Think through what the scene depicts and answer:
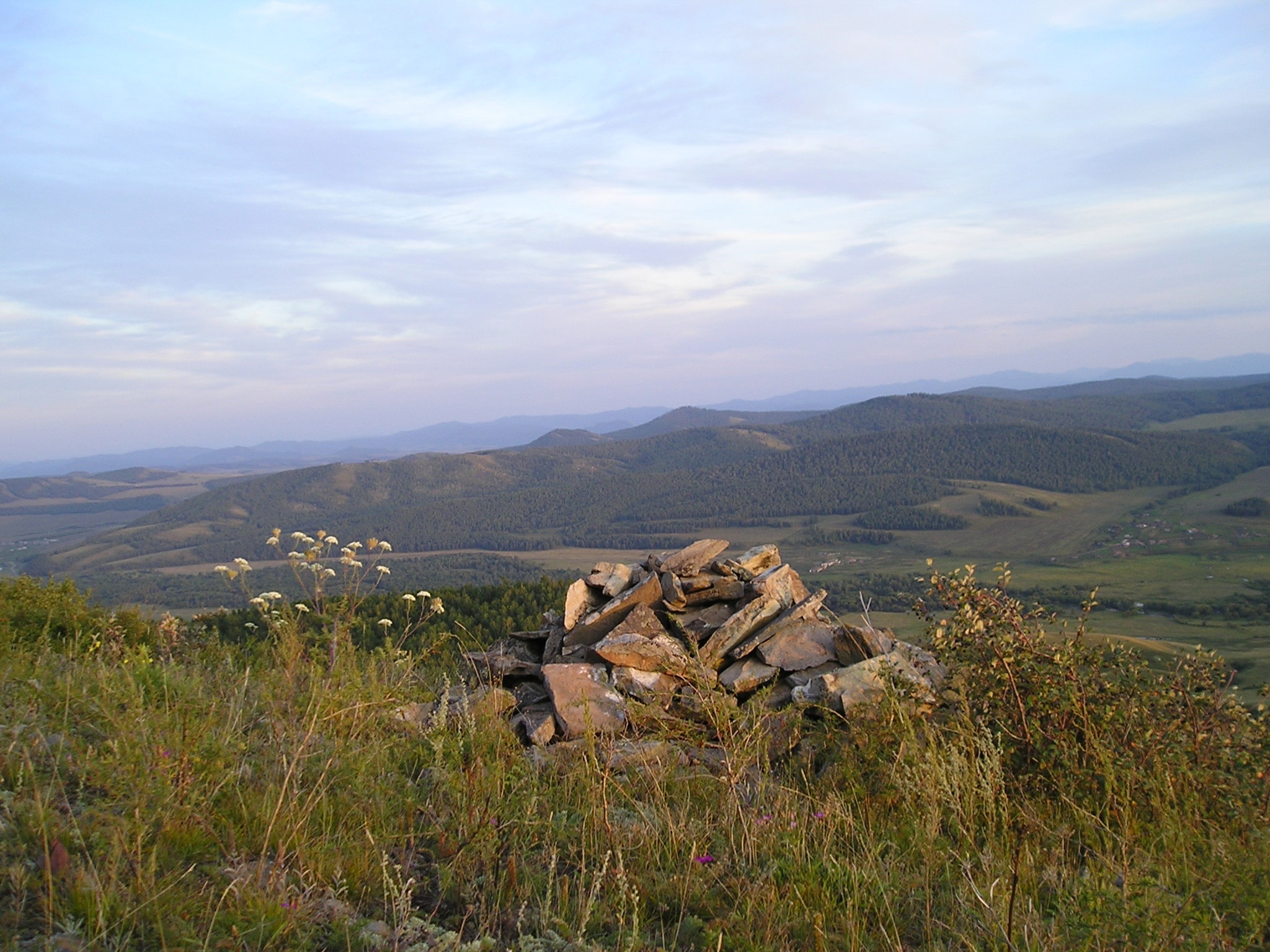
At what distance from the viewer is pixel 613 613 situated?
817 centimetres

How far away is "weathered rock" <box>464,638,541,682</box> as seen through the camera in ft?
24.8

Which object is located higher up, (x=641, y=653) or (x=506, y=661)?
(x=641, y=653)

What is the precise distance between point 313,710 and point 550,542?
11979cm

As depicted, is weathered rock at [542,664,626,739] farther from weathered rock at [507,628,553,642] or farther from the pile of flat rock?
weathered rock at [507,628,553,642]

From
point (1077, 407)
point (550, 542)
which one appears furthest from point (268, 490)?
point (1077, 407)

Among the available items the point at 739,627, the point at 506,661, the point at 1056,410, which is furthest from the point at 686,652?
the point at 1056,410

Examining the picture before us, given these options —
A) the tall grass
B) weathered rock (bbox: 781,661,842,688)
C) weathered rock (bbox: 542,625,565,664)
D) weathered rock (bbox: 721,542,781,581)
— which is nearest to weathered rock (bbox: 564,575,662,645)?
weathered rock (bbox: 542,625,565,664)

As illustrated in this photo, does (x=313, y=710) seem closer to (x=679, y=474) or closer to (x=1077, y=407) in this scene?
(x=679, y=474)

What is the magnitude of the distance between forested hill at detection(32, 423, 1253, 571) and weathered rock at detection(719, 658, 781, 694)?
343 ft

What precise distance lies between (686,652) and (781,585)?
1.77 meters

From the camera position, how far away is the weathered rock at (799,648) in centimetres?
706

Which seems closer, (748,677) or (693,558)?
(748,677)

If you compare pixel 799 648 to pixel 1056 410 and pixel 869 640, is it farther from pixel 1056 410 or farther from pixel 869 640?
pixel 1056 410

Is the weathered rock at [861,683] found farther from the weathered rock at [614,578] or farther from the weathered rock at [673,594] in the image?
the weathered rock at [614,578]
